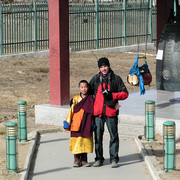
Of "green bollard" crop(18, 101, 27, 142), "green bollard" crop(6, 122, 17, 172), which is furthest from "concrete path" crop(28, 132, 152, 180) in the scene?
"green bollard" crop(18, 101, 27, 142)

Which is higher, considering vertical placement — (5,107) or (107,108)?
(107,108)

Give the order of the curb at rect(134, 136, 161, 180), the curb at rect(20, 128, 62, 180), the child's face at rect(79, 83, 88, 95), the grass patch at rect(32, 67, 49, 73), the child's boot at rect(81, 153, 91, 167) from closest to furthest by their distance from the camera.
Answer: the curb at rect(134, 136, 161, 180) → the curb at rect(20, 128, 62, 180) → the child's face at rect(79, 83, 88, 95) → the child's boot at rect(81, 153, 91, 167) → the grass patch at rect(32, 67, 49, 73)

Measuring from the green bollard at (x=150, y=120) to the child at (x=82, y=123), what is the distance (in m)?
2.25

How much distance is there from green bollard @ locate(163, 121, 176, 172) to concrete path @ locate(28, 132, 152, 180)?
33 cm

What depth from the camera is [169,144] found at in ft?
29.3

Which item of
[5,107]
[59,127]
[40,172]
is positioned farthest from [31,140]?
[5,107]

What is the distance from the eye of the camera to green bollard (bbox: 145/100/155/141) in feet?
36.8

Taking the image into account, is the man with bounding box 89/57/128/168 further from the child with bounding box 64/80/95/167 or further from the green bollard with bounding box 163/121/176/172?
the green bollard with bounding box 163/121/176/172

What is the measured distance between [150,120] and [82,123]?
2.48 meters

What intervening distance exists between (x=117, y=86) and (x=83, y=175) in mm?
1415


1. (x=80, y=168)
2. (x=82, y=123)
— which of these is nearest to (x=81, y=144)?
(x=82, y=123)

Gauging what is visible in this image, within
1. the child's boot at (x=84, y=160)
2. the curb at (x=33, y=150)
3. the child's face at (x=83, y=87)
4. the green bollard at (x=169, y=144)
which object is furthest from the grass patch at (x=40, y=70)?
the green bollard at (x=169, y=144)

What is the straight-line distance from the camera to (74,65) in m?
23.9

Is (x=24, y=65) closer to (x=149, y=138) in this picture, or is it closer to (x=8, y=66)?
(x=8, y=66)
